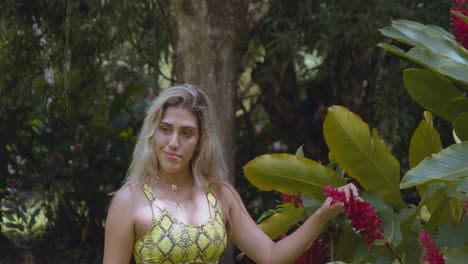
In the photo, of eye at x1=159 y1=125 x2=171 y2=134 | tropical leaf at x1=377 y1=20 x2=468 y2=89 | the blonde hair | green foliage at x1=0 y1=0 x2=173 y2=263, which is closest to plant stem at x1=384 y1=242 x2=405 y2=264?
tropical leaf at x1=377 y1=20 x2=468 y2=89

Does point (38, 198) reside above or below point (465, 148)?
below

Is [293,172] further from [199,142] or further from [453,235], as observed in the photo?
[453,235]

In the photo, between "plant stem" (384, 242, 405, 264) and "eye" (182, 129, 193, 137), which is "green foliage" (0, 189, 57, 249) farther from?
"plant stem" (384, 242, 405, 264)

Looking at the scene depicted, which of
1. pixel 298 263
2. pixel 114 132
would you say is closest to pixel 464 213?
pixel 298 263

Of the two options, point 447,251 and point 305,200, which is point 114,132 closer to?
point 305,200

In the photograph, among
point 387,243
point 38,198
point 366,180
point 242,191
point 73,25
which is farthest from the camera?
point 38,198

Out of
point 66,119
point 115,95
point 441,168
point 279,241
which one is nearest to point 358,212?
point 441,168

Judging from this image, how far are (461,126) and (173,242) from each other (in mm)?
1079

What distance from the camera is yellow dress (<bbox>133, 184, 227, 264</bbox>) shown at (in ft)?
9.87

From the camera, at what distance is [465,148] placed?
262cm

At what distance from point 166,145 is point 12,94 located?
Result: 4.92m

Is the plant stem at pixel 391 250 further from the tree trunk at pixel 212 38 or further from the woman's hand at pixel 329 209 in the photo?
the tree trunk at pixel 212 38

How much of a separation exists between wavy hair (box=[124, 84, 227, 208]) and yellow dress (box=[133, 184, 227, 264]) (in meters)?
0.07

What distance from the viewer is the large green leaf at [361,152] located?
297cm
